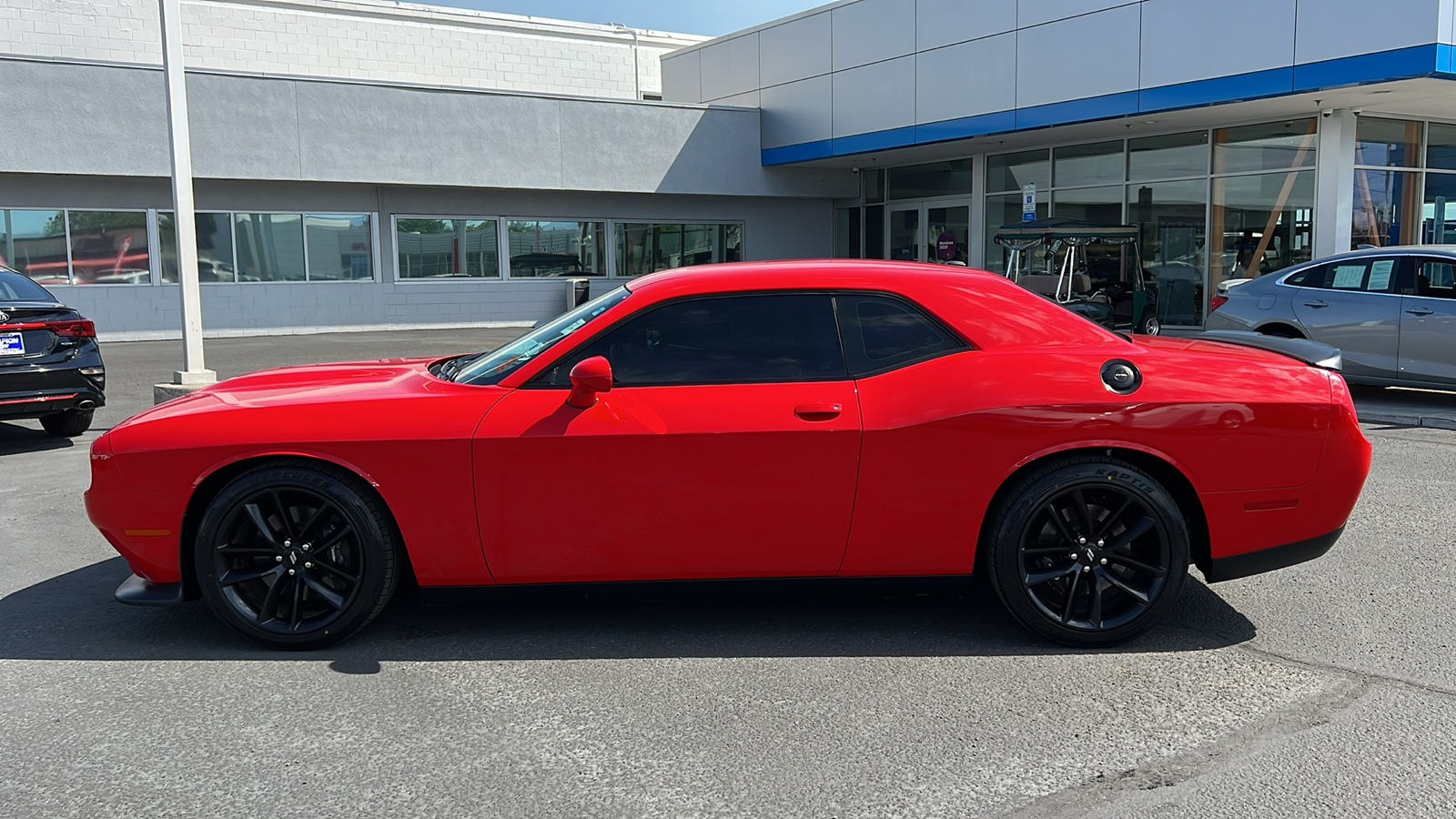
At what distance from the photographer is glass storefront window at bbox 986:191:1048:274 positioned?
2145 centimetres

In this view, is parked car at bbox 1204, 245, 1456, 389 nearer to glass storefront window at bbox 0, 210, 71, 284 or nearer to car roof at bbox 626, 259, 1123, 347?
car roof at bbox 626, 259, 1123, 347

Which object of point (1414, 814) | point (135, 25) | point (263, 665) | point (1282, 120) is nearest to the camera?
point (1414, 814)

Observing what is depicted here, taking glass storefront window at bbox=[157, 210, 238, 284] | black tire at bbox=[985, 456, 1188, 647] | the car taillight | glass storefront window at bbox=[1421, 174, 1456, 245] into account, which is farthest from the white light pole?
glass storefront window at bbox=[1421, 174, 1456, 245]

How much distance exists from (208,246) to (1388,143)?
68.1ft

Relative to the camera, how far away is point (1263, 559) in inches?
172

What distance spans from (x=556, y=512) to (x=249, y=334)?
19.7m

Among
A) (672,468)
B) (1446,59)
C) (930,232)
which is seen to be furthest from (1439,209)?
(672,468)

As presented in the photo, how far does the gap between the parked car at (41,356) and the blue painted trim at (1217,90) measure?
1465cm

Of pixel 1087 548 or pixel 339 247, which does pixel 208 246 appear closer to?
pixel 339 247

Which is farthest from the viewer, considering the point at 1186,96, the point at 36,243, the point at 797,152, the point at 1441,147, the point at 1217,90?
the point at 797,152

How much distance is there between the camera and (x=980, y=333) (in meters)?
4.38

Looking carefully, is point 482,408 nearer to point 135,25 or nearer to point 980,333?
point 980,333

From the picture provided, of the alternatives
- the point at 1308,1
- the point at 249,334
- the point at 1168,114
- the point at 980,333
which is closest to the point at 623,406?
the point at 980,333

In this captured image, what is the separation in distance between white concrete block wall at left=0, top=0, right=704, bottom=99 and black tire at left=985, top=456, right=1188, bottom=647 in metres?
24.9
